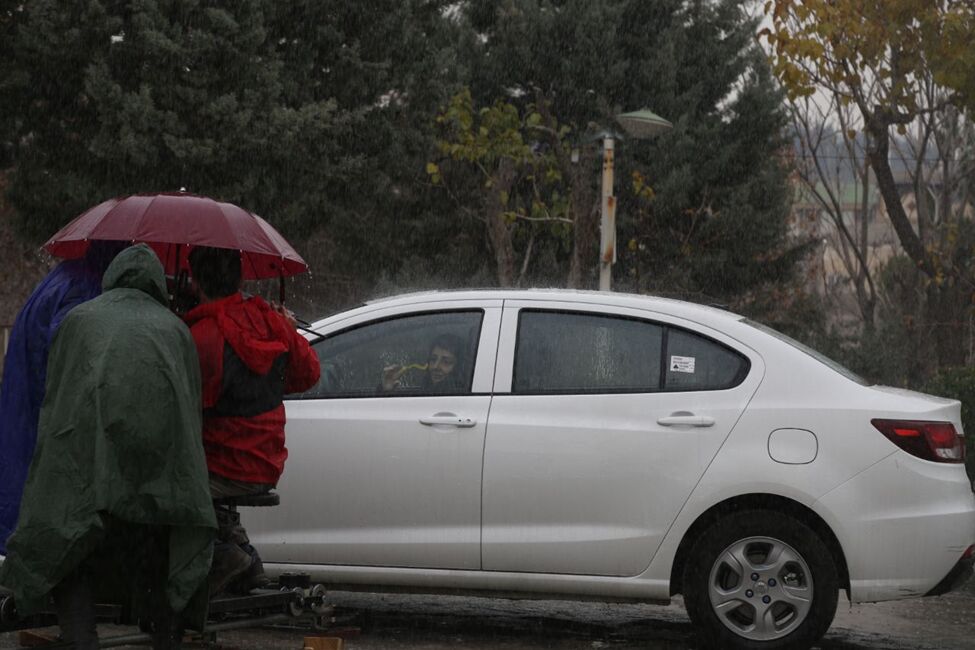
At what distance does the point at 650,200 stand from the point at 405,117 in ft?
15.0

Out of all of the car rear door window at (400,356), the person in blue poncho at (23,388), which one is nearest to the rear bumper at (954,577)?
the car rear door window at (400,356)

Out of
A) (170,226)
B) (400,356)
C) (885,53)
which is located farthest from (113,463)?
(885,53)

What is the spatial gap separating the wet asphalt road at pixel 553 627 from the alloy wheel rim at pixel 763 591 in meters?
0.49

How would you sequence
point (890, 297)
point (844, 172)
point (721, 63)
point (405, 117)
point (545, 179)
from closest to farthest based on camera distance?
1. point (405, 117)
2. point (545, 179)
3. point (721, 63)
4. point (890, 297)
5. point (844, 172)

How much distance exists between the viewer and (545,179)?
22.8 meters

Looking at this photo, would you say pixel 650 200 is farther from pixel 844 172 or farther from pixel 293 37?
pixel 844 172

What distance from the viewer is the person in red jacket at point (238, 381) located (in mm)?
5273

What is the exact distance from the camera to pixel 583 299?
271 inches

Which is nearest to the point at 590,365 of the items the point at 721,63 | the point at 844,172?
the point at 721,63

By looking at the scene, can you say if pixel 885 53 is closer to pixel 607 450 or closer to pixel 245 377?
pixel 607 450

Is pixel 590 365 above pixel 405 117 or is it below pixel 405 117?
below

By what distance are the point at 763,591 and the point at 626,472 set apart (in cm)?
78

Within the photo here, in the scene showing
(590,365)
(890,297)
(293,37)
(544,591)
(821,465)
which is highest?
(293,37)

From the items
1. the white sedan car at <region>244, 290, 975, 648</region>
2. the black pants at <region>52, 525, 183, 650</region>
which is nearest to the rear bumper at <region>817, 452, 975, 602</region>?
the white sedan car at <region>244, 290, 975, 648</region>
